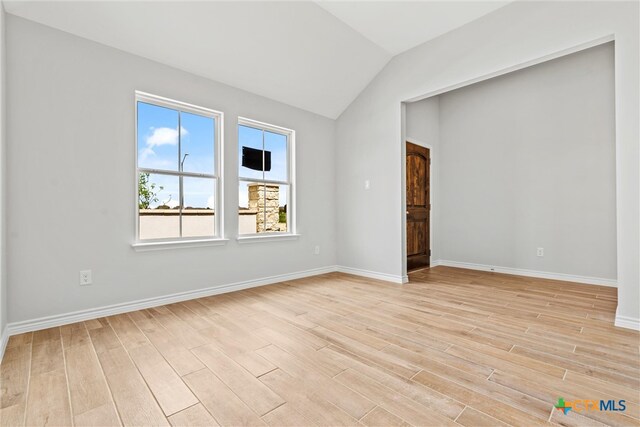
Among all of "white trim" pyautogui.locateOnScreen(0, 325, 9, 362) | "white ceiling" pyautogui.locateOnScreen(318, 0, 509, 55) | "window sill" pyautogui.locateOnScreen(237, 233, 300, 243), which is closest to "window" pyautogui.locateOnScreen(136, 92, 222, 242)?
"window sill" pyautogui.locateOnScreen(237, 233, 300, 243)

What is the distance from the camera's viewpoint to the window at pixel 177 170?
10.1 feet

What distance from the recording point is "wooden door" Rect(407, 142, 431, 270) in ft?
16.1

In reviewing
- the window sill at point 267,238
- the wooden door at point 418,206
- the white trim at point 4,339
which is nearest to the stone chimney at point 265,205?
the window sill at point 267,238

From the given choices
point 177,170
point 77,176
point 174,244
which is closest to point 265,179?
point 177,170

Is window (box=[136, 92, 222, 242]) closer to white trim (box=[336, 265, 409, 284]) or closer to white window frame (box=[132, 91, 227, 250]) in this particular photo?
white window frame (box=[132, 91, 227, 250])

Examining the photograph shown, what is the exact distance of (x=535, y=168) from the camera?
437cm

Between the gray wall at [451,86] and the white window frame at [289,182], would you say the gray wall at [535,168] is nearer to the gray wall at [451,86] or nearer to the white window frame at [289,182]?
the gray wall at [451,86]

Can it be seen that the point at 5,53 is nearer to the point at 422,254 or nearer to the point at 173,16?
the point at 173,16

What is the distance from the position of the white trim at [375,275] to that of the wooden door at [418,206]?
820 mm

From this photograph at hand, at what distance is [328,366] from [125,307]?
209cm

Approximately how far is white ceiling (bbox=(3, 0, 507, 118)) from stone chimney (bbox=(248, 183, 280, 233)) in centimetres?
120

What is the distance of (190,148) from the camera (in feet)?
11.2

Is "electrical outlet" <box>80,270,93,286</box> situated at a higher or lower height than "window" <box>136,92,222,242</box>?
lower

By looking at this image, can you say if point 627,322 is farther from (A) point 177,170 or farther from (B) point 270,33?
(A) point 177,170
